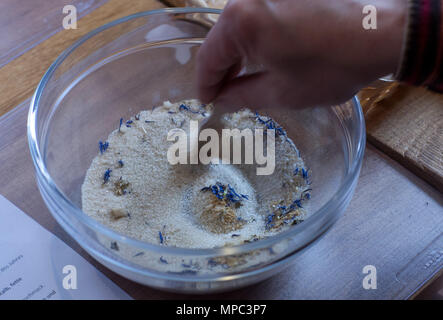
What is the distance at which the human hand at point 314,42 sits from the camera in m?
0.51

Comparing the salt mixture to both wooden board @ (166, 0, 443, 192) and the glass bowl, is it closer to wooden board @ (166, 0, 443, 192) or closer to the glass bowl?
the glass bowl

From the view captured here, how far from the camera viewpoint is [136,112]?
2.79 ft

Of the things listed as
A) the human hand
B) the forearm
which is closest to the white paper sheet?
the human hand

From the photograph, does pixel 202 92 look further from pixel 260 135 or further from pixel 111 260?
pixel 111 260

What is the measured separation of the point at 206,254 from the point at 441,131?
568 mm

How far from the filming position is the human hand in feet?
1.69

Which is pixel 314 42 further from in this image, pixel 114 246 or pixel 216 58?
pixel 114 246

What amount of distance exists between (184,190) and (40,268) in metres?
0.26

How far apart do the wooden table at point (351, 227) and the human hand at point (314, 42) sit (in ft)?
0.80

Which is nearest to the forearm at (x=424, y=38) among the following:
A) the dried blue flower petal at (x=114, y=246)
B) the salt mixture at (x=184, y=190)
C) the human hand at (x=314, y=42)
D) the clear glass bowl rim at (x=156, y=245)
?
the human hand at (x=314, y=42)

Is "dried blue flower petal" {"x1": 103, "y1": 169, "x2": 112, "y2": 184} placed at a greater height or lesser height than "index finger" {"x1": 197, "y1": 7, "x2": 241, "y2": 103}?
lesser

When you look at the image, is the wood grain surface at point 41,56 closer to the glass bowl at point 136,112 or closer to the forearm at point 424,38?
the glass bowl at point 136,112

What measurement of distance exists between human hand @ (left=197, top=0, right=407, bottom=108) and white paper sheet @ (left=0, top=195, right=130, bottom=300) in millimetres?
390

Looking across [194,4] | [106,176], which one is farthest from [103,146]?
[194,4]
